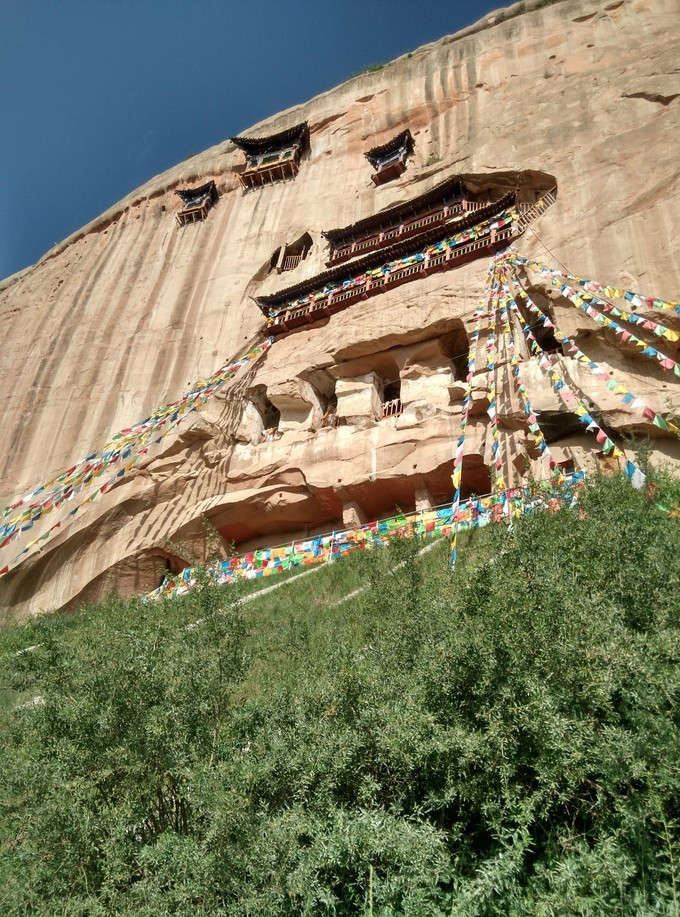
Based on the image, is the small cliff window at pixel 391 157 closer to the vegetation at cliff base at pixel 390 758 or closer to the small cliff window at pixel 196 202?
the small cliff window at pixel 196 202

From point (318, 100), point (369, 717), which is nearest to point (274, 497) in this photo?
point (369, 717)

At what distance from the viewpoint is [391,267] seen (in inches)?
773

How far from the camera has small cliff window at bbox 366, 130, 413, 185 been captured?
2452 centimetres

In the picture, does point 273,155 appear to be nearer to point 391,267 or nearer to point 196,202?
point 196,202

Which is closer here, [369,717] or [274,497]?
[369,717]

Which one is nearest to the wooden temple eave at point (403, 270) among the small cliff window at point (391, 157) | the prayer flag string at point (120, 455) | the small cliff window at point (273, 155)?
the prayer flag string at point (120, 455)

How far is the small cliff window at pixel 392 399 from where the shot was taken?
1748cm

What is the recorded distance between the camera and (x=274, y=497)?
16.8 m

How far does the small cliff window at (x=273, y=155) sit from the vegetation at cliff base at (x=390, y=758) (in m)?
25.4

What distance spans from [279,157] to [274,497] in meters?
18.2

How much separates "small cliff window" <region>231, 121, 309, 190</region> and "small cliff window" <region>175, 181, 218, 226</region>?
162 cm

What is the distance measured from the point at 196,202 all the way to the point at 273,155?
3.86 meters

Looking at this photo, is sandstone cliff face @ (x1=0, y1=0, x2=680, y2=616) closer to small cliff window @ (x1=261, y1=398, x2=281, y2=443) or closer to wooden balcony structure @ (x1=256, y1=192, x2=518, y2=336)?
small cliff window @ (x1=261, y1=398, x2=281, y2=443)

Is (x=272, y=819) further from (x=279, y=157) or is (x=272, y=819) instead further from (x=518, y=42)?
(x=279, y=157)
